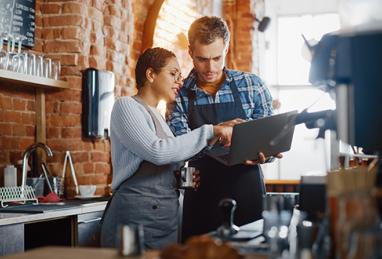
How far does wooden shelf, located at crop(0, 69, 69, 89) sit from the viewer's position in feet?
11.5

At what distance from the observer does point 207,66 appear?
10.2 ft

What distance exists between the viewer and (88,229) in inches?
139

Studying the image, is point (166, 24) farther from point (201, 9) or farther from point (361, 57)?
point (361, 57)

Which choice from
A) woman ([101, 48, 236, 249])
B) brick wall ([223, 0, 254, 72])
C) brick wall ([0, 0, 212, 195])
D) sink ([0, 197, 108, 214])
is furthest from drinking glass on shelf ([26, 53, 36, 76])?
brick wall ([223, 0, 254, 72])

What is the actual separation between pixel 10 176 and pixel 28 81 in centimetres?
54

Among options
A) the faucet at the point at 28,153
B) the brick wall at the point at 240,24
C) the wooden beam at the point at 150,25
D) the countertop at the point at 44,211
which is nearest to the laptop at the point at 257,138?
the countertop at the point at 44,211

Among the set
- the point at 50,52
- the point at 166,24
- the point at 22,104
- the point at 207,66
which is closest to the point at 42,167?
the point at 22,104

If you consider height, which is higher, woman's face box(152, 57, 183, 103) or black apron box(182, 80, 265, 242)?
woman's face box(152, 57, 183, 103)

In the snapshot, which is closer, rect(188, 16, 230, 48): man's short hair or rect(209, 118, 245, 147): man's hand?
rect(209, 118, 245, 147): man's hand

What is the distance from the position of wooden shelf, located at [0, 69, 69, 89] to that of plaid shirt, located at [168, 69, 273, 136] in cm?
95

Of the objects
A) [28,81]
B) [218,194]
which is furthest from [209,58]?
[28,81]

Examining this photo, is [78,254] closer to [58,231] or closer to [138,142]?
[138,142]

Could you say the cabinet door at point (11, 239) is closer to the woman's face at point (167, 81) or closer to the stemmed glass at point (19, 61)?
the woman's face at point (167, 81)

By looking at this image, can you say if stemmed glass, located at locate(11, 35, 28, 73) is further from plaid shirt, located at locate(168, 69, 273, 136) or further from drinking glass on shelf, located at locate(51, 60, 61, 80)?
plaid shirt, located at locate(168, 69, 273, 136)
